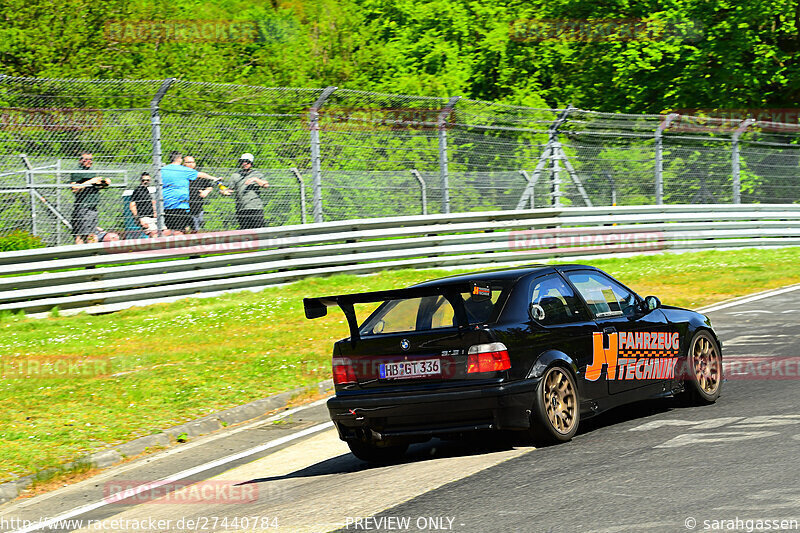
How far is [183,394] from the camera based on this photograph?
10.1m

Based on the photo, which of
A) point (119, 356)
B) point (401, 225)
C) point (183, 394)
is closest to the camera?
point (183, 394)

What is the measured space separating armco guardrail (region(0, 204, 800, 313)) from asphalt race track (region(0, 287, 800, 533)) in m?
6.85

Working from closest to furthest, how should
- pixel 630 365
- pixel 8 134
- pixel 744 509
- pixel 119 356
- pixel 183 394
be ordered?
pixel 744 509 < pixel 630 365 < pixel 183 394 < pixel 119 356 < pixel 8 134

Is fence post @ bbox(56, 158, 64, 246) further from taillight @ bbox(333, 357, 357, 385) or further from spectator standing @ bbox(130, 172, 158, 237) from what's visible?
taillight @ bbox(333, 357, 357, 385)

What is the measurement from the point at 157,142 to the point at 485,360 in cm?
986

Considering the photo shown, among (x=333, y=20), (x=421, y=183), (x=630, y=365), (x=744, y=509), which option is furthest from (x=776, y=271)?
(x=333, y=20)

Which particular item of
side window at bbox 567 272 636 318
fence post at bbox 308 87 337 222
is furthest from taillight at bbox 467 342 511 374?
fence post at bbox 308 87 337 222

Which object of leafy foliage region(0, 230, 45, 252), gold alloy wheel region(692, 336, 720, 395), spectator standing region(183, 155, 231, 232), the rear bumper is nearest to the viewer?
the rear bumper

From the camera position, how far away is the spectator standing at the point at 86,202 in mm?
15219

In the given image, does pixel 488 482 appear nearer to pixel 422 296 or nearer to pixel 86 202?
pixel 422 296

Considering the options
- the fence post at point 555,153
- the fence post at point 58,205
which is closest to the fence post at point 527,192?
the fence post at point 555,153

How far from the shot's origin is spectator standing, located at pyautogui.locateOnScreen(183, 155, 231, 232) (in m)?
15.9

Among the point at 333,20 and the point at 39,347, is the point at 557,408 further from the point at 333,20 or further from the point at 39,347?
the point at 333,20

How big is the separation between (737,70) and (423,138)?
51.1ft
